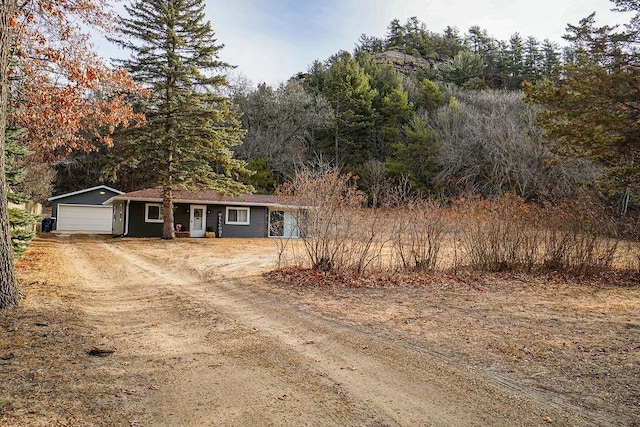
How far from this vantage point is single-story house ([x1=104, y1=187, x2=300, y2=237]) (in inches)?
882

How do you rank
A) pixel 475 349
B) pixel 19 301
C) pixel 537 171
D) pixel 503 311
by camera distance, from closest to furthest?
1. pixel 475 349
2. pixel 19 301
3. pixel 503 311
4. pixel 537 171

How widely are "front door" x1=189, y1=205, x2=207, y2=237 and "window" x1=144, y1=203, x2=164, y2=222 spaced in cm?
168

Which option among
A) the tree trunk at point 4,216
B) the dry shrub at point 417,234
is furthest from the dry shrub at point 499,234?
the tree trunk at point 4,216

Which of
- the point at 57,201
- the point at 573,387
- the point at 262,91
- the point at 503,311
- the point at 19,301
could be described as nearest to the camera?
the point at 573,387

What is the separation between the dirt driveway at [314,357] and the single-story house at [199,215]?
1461 cm

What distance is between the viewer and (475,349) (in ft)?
15.7

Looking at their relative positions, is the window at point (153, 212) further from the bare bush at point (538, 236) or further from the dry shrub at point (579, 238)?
the dry shrub at point (579, 238)

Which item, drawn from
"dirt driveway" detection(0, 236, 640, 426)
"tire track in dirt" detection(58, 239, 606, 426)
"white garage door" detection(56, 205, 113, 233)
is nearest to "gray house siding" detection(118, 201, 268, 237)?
"white garage door" detection(56, 205, 113, 233)

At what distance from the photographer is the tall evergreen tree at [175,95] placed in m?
18.5

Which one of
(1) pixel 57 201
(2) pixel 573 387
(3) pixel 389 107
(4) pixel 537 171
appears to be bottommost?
(2) pixel 573 387

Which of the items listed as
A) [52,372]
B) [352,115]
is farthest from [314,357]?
[352,115]

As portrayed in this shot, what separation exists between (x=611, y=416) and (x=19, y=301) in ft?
22.7

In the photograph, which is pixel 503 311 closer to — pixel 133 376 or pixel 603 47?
pixel 133 376

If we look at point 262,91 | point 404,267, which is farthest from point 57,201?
point 404,267
